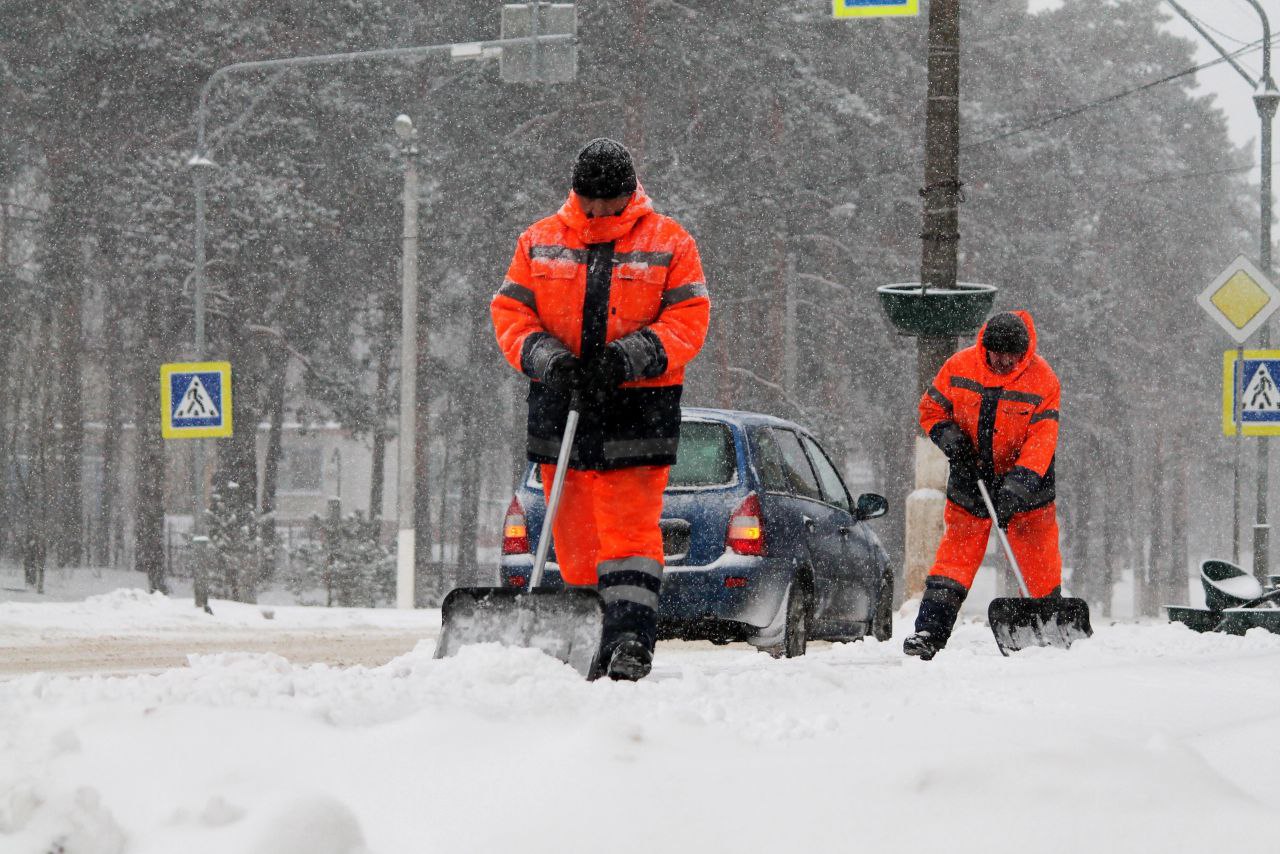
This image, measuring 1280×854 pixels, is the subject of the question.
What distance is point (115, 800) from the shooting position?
11.0 ft

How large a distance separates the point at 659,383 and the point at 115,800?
3.05 meters

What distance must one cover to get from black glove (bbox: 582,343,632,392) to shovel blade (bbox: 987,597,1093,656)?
2835 millimetres

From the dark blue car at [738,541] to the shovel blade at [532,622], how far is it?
2998 millimetres

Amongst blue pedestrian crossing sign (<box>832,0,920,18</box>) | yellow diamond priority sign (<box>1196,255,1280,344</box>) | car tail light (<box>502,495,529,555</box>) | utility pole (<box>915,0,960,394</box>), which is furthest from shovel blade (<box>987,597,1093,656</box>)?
yellow diamond priority sign (<box>1196,255,1280,344</box>)

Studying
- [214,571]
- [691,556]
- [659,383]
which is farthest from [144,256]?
[659,383]

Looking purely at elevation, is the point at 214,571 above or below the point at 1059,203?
below

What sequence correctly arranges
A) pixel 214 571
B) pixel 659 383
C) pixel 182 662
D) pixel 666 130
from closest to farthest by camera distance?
1. pixel 659 383
2. pixel 182 662
3. pixel 214 571
4. pixel 666 130

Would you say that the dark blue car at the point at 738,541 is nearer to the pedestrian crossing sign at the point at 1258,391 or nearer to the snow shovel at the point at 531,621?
the snow shovel at the point at 531,621

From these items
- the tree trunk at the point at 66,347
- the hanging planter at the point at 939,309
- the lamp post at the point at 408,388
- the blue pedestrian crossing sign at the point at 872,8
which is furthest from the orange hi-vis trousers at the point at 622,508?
the tree trunk at the point at 66,347

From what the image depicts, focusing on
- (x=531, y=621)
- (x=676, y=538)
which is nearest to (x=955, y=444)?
(x=676, y=538)

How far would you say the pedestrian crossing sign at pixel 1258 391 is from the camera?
16.4 m

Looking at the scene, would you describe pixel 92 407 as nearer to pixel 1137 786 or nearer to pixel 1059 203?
pixel 1059 203

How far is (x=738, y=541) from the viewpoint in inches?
356

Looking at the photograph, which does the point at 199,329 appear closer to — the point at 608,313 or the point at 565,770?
the point at 608,313
